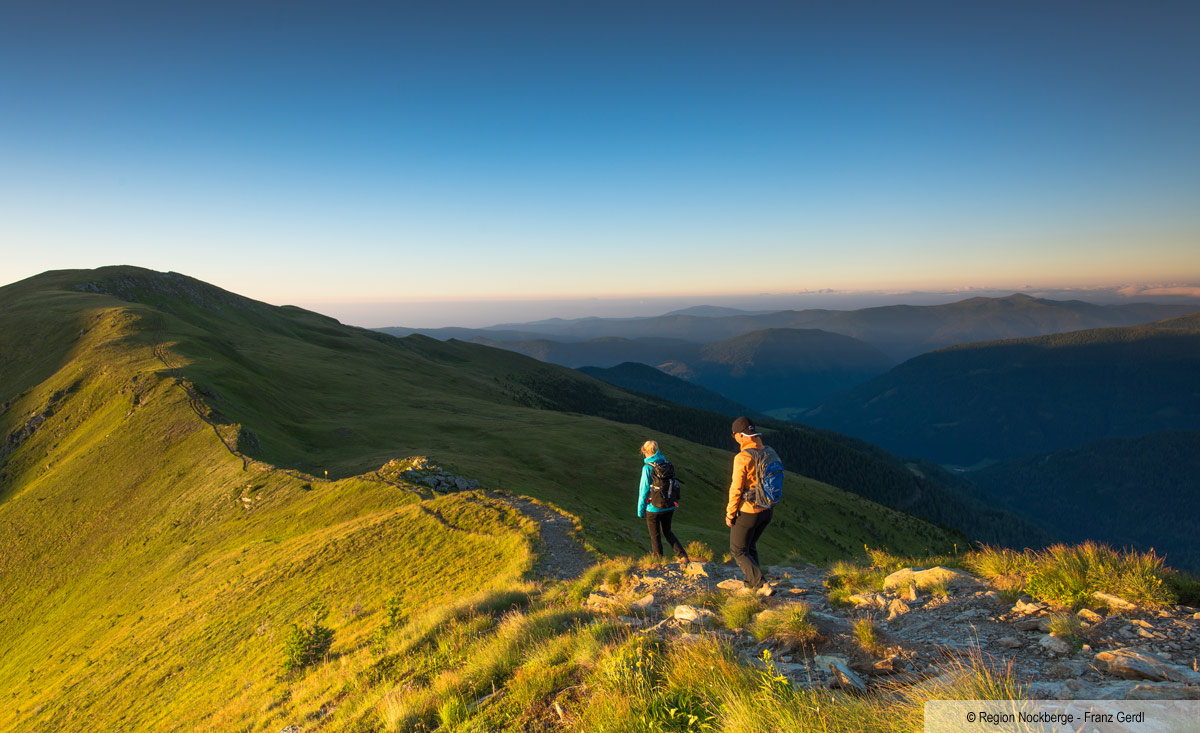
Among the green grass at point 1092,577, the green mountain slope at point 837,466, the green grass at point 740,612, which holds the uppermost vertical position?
the green grass at point 1092,577

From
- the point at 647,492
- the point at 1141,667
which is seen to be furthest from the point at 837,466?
the point at 1141,667

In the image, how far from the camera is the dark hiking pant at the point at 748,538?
10.4 m

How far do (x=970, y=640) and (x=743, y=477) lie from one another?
4.22 metres

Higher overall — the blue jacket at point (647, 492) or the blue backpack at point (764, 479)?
the blue backpack at point (764, 479)

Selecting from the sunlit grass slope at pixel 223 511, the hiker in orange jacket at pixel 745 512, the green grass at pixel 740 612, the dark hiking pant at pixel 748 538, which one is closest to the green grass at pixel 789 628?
the green grass at pixel 740 612

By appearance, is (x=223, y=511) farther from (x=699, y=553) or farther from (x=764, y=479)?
(x=764, y=479)

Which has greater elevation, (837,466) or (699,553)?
(699,553)

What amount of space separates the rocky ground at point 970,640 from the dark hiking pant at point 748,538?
0.64 metres

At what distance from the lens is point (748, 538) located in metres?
10.6

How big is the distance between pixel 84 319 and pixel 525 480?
77.1 metres

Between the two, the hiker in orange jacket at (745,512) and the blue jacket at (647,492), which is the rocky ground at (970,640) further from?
the blue jacket at (647,492)

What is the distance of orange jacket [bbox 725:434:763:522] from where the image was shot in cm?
1002

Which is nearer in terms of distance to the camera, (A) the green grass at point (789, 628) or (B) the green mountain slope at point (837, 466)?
(A) the green grass at point (789, 628)

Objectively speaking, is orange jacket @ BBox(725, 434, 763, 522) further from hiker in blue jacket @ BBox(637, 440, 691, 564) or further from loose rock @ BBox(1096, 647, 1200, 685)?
loose rock @ BBox(1096, 647, 1200, 685)
